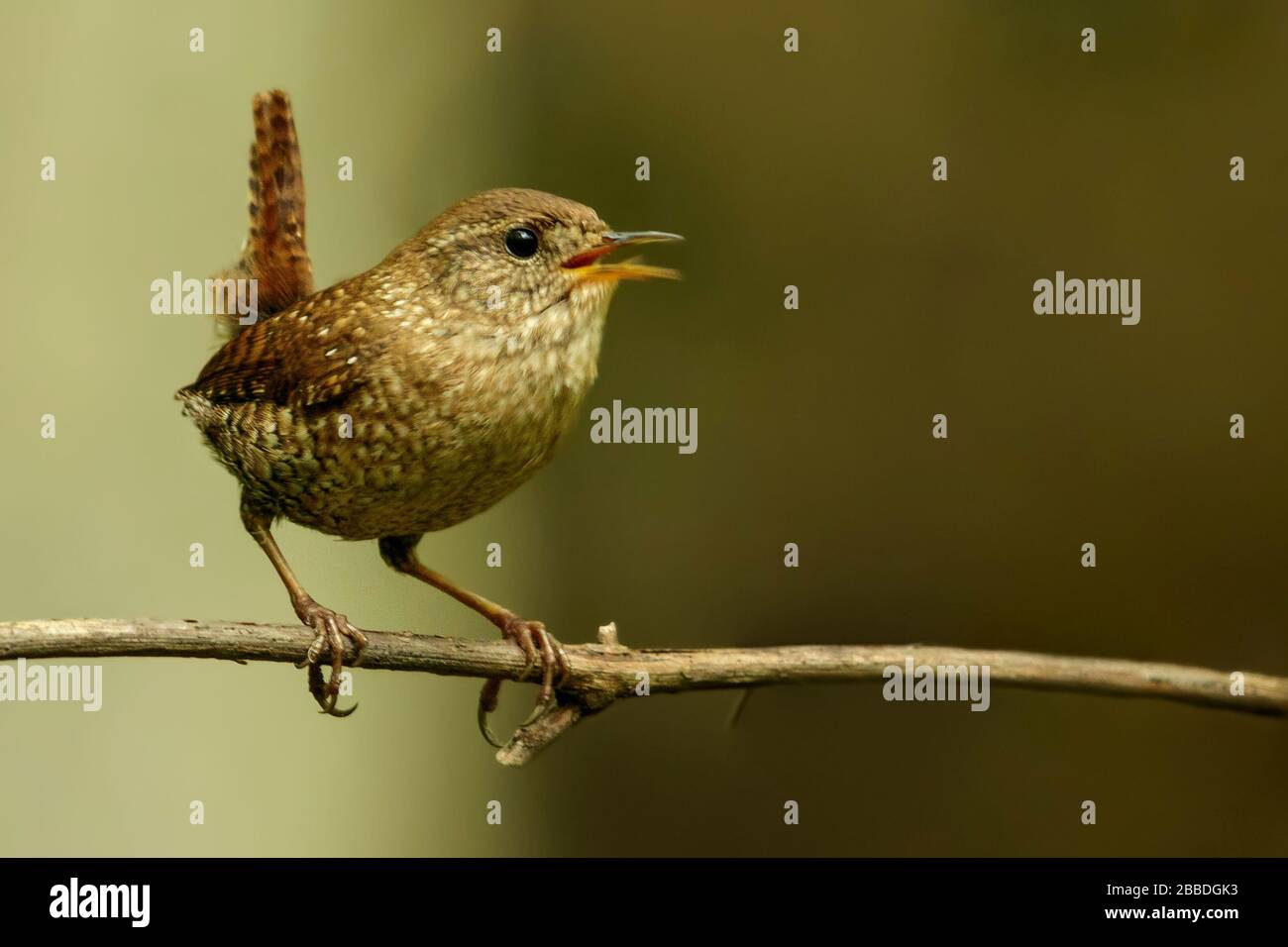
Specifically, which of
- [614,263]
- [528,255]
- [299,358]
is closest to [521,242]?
[528,255]

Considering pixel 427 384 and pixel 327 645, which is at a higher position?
pixel 427 384

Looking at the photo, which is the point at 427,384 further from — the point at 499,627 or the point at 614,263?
the point at 499,627

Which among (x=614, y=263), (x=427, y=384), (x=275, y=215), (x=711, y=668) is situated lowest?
(x=711, y=668)

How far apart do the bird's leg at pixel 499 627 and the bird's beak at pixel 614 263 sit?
62 centimetres

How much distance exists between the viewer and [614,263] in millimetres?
1824

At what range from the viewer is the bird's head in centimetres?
184

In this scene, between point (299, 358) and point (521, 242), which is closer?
point (521, 242)

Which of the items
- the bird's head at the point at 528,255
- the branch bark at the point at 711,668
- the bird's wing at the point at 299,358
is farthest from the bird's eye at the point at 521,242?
the branch bark at the point at 711,668

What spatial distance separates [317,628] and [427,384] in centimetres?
44

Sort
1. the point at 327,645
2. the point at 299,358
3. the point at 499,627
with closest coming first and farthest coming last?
the point at 327,645, the point at 299,358, the point at 499,627

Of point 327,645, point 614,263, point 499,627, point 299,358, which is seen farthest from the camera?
point 499,627

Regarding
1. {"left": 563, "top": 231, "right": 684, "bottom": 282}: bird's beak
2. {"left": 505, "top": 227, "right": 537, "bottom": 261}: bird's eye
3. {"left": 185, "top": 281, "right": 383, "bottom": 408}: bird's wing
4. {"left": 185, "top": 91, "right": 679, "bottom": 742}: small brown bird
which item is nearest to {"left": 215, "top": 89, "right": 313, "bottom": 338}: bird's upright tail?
{"left": 185, "top": 281, "right": 383, "bottom": 408}: bird's wing

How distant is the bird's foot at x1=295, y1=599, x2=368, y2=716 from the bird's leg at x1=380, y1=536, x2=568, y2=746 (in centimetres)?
A: 26

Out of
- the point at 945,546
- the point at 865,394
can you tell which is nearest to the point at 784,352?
the point at 865,394
